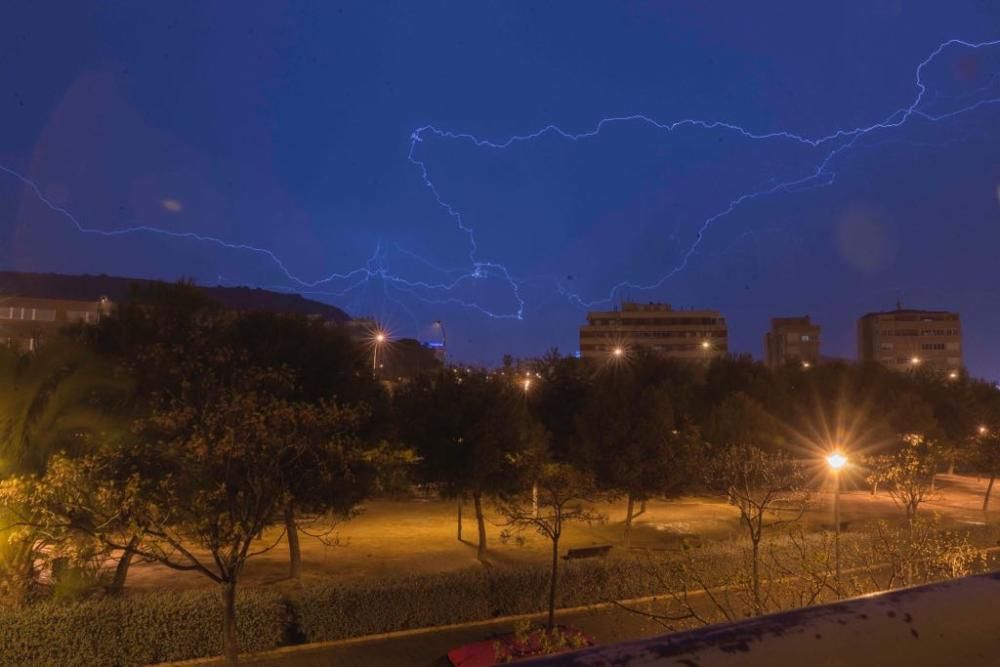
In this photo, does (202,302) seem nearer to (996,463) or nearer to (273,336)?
(273,336)

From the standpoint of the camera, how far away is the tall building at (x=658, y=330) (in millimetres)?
100750

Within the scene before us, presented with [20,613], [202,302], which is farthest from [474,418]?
[20,613]

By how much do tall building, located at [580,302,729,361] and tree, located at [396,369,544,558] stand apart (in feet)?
258

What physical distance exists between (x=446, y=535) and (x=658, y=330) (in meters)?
80.7

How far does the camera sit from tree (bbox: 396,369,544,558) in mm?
20969

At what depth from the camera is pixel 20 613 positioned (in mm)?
11430

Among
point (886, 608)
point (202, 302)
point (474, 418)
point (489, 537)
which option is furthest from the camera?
point (489, 537)

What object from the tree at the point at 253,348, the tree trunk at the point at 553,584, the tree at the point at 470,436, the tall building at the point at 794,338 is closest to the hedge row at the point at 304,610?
the tree trunk at the point at 553,584

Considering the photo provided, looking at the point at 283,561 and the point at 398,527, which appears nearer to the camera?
the point at 283,561

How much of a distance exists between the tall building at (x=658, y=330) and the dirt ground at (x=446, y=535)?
64.9m

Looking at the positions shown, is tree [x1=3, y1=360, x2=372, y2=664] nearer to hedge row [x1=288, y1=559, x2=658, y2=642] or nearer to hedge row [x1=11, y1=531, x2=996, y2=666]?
hedge row [x1=11, y1=531, x2=996, y2=666]

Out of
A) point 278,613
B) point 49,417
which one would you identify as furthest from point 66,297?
point 278,613

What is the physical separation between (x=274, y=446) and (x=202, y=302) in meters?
9.07

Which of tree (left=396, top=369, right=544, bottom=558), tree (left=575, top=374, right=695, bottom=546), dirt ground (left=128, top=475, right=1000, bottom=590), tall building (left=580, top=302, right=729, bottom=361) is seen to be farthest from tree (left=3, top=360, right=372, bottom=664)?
tall building (left=580, top=302, right=729, bottom=361)
